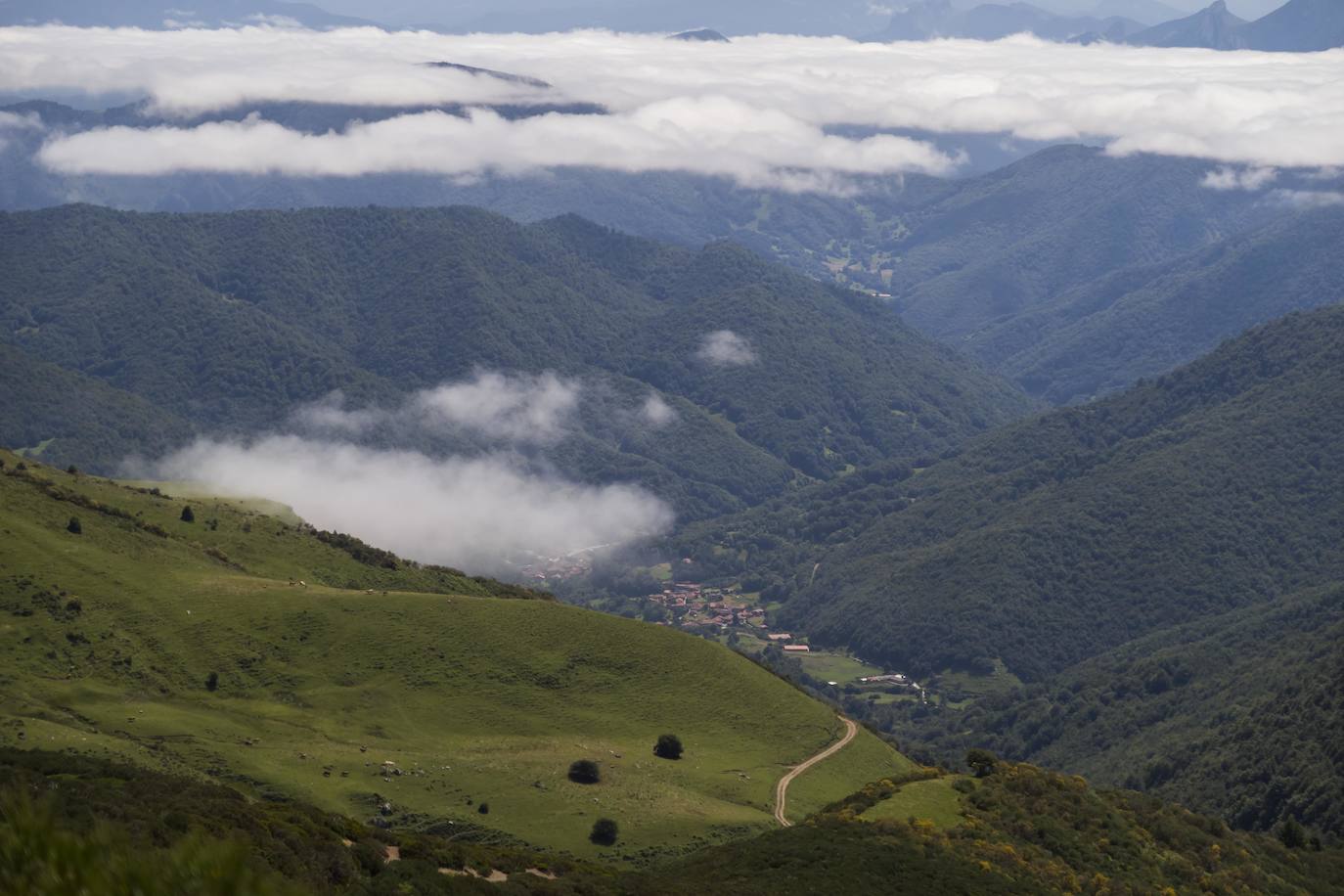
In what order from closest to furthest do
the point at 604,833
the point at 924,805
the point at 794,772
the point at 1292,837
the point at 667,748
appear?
the point at 924,805 → the point at 604,833 → the point at 1292,837 → the point at 667,748 → the point at 794,772

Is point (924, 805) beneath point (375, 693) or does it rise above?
beneath

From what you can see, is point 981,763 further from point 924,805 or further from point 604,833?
point 604,833

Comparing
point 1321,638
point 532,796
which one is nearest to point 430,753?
point 532,796

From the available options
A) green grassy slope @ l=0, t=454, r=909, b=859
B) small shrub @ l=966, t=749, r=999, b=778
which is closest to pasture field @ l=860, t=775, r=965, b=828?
small shrub @ l=966, t=749, r=999, b=778

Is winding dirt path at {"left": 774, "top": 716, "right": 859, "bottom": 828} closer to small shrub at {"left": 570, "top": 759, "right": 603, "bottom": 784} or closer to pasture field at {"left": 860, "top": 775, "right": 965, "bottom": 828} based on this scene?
pasture field at {"left": 860, "top": 775, "right": 965, "bottom": 828}

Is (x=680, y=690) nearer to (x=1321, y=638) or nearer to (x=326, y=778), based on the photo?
(x=326, y=778)

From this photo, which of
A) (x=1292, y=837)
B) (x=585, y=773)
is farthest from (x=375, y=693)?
(x=1292, y=837)
